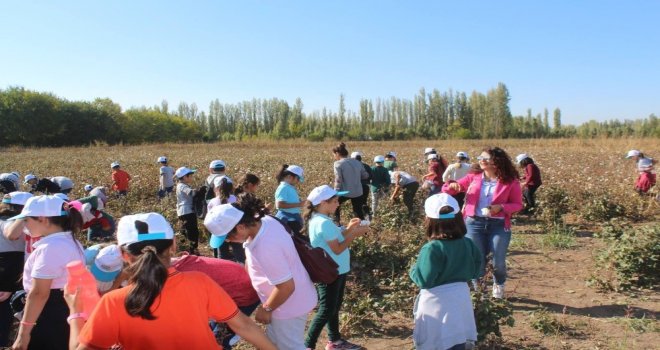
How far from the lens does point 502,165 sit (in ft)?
16.9

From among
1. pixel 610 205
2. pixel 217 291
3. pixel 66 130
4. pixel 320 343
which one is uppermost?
pixel 66 130

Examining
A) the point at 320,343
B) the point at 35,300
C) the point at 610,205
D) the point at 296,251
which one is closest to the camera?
the point at 35,300

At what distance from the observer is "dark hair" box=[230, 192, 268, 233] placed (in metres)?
2.88

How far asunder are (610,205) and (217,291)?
32.9 ft

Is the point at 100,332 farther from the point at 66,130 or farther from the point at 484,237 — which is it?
the point at 66,130

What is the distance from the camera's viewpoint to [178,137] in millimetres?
81375

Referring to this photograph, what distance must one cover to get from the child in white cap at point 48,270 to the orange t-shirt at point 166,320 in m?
1.00

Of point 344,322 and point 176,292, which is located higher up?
point 176,292

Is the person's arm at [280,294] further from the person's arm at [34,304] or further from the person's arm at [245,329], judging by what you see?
the person's arm at [34,304]

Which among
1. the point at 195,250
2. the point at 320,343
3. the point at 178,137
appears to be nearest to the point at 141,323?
the point at 320,343

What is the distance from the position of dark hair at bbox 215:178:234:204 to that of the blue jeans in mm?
2963

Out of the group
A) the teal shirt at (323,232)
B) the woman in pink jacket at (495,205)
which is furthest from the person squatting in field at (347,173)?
the teal shirt at (323,232)

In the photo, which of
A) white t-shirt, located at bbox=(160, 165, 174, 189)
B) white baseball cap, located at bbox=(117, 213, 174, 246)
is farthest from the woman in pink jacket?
white t-shirt, located at bbox=(160, 165, 174, 189)

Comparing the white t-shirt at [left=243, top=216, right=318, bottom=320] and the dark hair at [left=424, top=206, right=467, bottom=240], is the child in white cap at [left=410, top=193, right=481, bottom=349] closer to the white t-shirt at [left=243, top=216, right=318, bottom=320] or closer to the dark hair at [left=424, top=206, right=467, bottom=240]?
the dark hair at [left=424, top=206, right=467, bottom=240]
